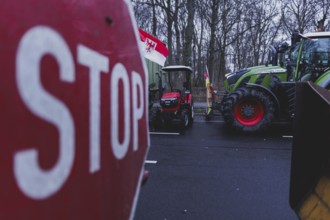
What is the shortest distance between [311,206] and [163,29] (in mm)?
25011

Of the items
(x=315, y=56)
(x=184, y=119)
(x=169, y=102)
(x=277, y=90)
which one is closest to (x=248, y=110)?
(x=277, y=90)

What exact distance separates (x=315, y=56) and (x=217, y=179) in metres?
5.27

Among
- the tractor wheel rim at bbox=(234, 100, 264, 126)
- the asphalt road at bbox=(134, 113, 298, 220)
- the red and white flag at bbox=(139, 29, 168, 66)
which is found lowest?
the asphalt road at bbox=(134, 113, 298, 220)

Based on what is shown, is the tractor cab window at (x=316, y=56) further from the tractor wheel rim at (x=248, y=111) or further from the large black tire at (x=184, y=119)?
the large black tire at (x=184, y=119)

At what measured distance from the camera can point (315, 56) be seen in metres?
9.14

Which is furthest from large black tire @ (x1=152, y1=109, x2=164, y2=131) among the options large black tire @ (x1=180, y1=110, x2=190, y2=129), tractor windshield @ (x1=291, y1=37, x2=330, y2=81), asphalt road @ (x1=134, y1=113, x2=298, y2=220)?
tractor windshield @ (x1=291, y1=37, x2=330, y2=81)

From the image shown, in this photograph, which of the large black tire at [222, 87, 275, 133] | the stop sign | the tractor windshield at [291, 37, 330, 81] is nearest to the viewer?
the stop sign

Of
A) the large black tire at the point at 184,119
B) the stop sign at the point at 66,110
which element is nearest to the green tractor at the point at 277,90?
the large black tire at the point at 184,119

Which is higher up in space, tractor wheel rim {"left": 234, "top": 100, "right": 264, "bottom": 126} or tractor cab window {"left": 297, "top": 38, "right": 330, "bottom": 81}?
tractor cab window {"left": 297, "top": 38, "right": 330, "bottom": 81}

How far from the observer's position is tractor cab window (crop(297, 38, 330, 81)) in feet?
29.6

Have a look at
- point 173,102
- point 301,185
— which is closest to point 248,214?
point 301,185

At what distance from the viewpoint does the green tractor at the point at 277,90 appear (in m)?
9.08

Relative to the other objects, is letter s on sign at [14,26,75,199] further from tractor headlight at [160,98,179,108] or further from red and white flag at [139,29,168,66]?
tractor headlight at [160,98,179,108]

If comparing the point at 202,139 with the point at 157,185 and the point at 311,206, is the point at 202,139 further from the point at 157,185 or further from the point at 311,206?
the point at 311,206
